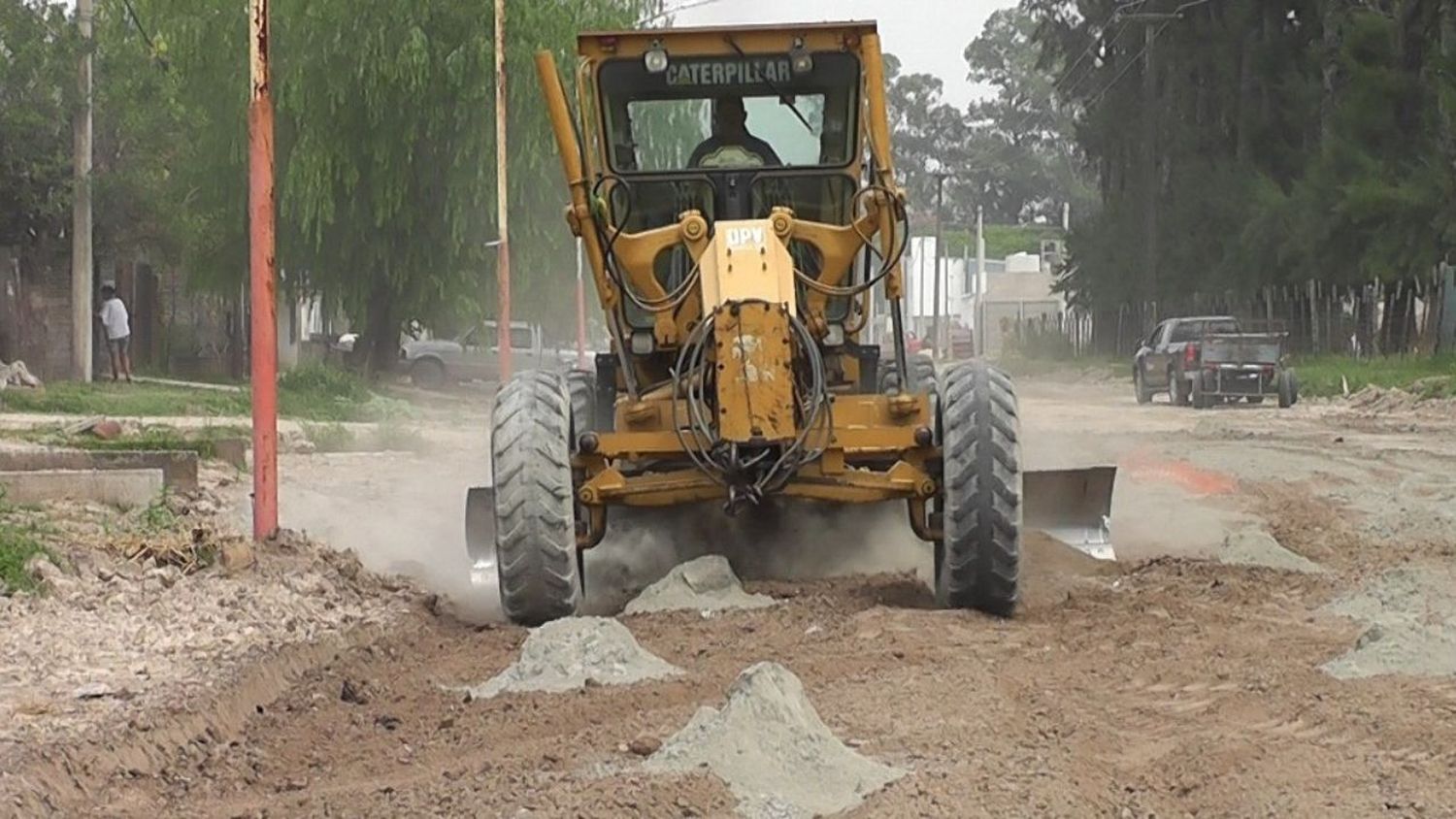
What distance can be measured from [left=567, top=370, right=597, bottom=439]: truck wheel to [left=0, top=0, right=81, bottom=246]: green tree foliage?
23359mm

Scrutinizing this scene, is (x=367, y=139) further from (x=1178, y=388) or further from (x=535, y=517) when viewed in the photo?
(x=535, y=517)

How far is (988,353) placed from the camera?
96.9m

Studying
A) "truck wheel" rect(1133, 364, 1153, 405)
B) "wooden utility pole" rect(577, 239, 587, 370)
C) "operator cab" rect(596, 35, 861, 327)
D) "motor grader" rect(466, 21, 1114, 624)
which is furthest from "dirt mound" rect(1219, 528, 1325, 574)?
"wooden utility pole" rect(577, 239, 587, 370)

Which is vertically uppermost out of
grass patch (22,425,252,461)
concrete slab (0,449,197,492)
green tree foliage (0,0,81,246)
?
green tree foliage (0,0,81,246)

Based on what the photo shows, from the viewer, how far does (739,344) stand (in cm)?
1056

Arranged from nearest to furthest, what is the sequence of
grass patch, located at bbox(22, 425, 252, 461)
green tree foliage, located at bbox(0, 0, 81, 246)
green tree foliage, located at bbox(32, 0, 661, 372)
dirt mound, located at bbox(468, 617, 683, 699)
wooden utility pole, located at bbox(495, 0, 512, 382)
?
1. dirt mound, located at bbox(468, 617, 683, 699)
2. grass patch, located at bbox(22, 425, 252, 461)
3. wooden utility pole, located at bbox(495, 0, 512, 382)
4. green tree foliage, located at bbox(0, 0, 81, 246)
5. green tree foliage, located at bbox(32, 0, 661, 372)

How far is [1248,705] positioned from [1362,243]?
38.5 metres

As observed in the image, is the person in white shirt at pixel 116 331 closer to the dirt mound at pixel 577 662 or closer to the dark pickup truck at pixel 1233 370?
the dark pickup truck at pixel 1233 370

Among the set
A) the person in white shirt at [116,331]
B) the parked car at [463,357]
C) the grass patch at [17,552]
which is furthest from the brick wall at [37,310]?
the grass patch at [17,552]

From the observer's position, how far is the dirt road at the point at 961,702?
259 inches

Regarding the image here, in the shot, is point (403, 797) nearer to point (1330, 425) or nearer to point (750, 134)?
point (750, 134)

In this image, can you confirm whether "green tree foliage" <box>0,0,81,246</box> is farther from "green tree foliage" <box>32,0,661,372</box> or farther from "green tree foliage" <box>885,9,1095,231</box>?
"green tree foliage" <box>885,9,1095,231</box>

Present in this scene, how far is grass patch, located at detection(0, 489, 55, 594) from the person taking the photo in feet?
34.3

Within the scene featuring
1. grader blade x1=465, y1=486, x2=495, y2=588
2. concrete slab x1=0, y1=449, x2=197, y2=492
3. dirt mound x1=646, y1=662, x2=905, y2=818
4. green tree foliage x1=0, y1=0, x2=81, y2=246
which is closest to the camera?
dirt mound x1=646, y1=662, x2=905, y2=818
